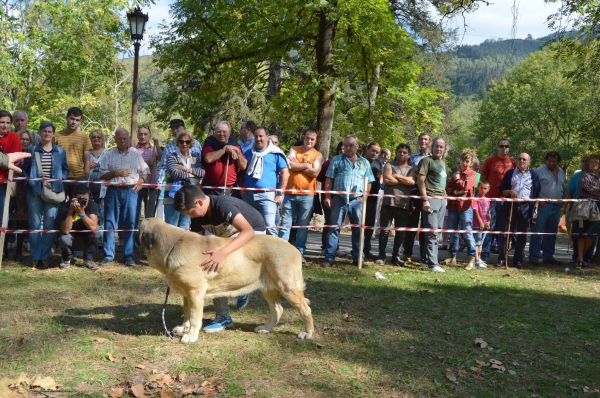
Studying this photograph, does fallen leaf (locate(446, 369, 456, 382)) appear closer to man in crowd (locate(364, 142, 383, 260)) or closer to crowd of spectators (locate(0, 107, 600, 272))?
crowd of spectators (locate(0, 107, 600, 272))

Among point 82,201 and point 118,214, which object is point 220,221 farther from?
point 118,214

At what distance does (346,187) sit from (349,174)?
24 centimetres

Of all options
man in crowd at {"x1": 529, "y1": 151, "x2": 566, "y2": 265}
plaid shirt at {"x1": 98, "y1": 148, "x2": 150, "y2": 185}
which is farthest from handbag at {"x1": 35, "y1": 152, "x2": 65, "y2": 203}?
man in crowd at {"x1": 529, "y1": 151, "x2": 566, "y2": 265}

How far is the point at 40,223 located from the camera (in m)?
8.45

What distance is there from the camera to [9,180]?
310 inches

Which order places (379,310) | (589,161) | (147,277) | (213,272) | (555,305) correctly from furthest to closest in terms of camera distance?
1. (589,161)
2. (147,277)
3. (555,305)
4. (379,310)
5. (213,272)

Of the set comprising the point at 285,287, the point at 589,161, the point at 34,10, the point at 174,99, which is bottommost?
the point at 285,287

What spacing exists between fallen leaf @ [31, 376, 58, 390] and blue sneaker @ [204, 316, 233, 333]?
1686mm

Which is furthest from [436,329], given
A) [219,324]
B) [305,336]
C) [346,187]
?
[346,187]

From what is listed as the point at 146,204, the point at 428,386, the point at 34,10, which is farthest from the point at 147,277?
the point at 34,10

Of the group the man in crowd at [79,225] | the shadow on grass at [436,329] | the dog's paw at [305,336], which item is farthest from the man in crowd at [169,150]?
the dog's paw at [305,336]

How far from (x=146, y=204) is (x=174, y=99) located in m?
9.57

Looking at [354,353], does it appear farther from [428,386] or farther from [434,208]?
[434,208]

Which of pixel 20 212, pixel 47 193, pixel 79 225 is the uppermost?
pixel 47 193
